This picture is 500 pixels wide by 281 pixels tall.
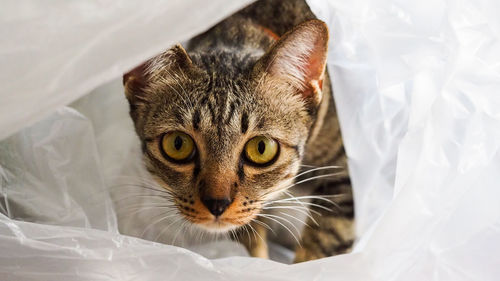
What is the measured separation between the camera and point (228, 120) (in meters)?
0.94

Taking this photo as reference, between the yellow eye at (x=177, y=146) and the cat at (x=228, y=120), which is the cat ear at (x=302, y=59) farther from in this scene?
the yellow eye at (x=177, y=146)

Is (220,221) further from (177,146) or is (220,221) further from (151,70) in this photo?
(151,70)

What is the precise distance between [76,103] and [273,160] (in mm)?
505

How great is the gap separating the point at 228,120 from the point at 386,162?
1.14 ft

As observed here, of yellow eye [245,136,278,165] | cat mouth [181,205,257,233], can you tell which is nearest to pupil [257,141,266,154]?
yellow eye [245,136,278,165]

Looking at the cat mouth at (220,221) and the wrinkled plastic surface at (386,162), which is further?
the cat mouth at (220,221)

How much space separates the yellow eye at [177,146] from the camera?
0.97m

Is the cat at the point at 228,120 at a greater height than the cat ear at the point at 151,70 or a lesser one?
lesser

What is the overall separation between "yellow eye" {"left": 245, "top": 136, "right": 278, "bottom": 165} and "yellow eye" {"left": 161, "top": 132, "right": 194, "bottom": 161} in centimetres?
11

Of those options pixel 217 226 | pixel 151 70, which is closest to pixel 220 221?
pixel 217 226

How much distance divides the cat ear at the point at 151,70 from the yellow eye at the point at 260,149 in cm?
19

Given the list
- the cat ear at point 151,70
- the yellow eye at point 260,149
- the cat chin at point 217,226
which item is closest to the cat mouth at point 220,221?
the cat chin at point 217,226

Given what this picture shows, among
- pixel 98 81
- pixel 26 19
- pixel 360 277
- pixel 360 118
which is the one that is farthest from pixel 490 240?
pixel 26 19

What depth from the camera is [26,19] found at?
2.20 ft
